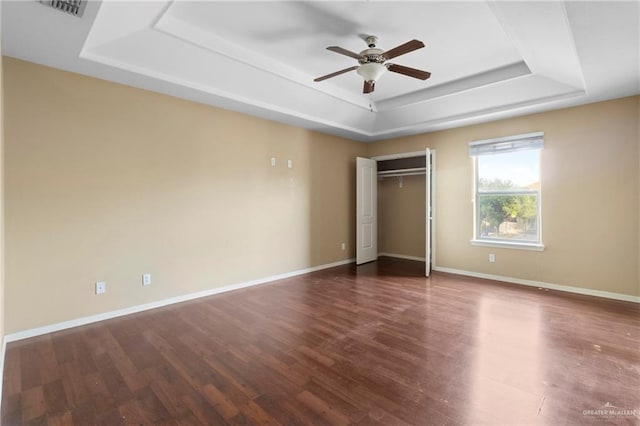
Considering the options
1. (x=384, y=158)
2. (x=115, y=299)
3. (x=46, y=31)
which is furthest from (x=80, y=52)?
(x=384, y=158)

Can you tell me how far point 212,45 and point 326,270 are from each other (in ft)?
12.3

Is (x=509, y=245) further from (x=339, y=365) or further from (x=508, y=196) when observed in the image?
(x=339, y=365)

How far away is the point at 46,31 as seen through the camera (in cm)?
225

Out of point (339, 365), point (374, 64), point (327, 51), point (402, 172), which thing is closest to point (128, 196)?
point (327, 51)

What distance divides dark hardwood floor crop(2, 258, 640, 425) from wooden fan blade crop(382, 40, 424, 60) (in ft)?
7.97

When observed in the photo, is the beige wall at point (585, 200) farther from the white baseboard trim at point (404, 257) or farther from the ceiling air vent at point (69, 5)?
the ceiling air vent at point (69, 5)

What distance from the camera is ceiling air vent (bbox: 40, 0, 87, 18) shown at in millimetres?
1979

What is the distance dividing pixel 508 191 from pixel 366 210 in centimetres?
236

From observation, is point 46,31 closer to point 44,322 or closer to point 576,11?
point 44,322

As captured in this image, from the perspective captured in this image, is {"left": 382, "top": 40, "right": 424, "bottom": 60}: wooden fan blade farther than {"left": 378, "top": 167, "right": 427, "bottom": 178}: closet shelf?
No

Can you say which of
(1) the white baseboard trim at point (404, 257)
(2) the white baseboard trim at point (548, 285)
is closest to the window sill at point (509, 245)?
(2) the white baseboard trim at point (548, 285)

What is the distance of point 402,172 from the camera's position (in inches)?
235

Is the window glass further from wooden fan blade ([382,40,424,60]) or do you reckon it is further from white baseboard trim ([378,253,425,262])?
wooden fan blade ([382,40,424,60])

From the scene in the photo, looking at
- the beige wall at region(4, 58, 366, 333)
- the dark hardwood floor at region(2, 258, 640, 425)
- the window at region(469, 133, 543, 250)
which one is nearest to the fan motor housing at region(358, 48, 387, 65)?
the beige wall at region(4, 58, 366, 333)
